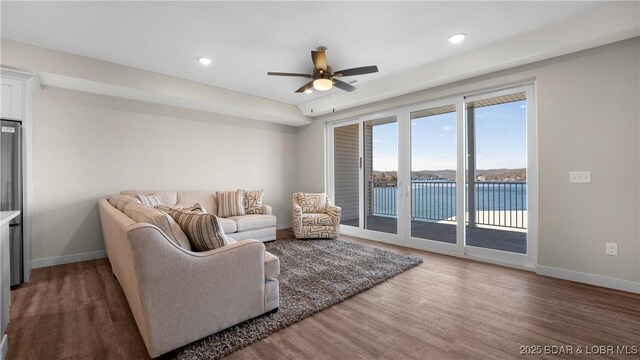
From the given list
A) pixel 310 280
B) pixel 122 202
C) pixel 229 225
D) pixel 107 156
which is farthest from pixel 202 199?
pixel 310 280

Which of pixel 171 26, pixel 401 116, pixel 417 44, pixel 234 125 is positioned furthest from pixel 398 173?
pixel 171 26

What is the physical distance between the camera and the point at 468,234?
4.88 meters

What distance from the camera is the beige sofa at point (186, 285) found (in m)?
1.68

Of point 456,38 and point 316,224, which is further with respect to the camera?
point 316,224

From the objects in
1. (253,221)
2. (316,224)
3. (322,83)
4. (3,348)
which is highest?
(322,83)

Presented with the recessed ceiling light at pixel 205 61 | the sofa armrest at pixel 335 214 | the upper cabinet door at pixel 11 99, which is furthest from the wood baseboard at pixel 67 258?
the sofa armrest at pixel 335 214

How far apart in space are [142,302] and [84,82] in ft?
11.3

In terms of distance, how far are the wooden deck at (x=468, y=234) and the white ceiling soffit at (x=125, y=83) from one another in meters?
3.14

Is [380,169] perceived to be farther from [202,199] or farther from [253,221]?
[202,199]

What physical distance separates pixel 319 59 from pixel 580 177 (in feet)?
10.5

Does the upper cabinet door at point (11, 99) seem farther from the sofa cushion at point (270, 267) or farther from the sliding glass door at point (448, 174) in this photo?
the sliding glass door at point (448, 174)

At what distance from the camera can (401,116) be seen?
478 centimetres

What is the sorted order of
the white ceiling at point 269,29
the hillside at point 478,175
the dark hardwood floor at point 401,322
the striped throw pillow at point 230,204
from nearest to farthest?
the dark hardwood floor at point 401,322 < the white ceiling at point 269,29 < the hillside at point 478,175 < the striped throw pillow at point 230,204

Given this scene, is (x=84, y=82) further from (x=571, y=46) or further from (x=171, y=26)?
(x=571, y=46)
